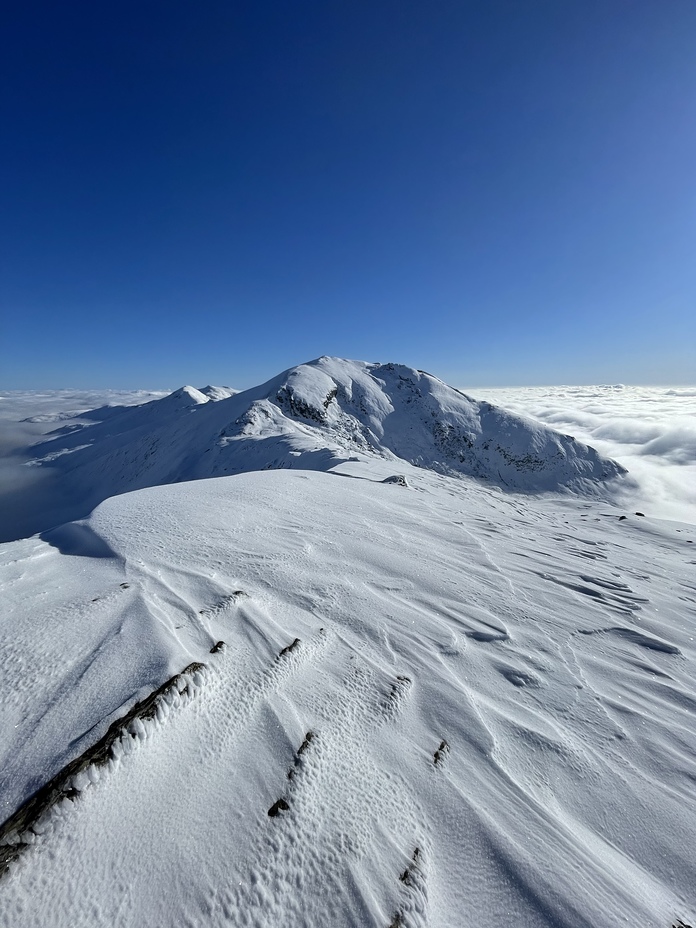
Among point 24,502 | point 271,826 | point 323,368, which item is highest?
point 323,368

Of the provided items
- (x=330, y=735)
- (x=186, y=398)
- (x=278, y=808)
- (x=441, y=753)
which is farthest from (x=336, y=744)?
(x=186, y=398)

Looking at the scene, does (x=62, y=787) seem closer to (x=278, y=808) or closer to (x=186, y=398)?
(x=278, y=808)

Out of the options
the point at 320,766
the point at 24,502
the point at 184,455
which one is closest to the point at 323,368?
the point at 184,455

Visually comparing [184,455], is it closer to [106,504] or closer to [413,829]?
[106,504]

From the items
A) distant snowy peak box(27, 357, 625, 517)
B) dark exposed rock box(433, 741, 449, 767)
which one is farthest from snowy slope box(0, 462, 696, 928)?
distant snowy peak box(27, 357, 625, 517)

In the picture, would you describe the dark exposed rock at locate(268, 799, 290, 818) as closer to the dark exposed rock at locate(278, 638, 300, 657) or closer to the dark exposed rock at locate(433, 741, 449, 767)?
the dark exposed rock at locate(433, 741, 449, 767)

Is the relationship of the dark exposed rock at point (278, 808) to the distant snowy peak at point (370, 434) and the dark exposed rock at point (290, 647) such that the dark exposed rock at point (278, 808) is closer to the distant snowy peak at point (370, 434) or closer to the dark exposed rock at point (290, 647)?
the dark exposed rock at point (290, 647)

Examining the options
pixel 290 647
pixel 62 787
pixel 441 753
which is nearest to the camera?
pixel 62 787
